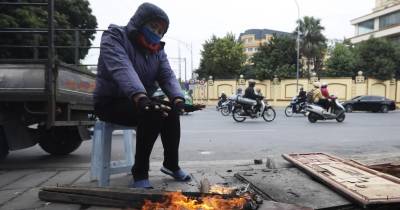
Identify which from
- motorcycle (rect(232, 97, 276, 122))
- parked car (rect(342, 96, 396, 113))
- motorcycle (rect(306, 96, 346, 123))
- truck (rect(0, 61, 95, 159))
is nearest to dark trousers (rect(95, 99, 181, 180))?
truck (rect(0, 61, 95, 159))

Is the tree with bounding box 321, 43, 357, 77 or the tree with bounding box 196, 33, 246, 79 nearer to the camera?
the tree with bounding box 321, 43, 357, 77

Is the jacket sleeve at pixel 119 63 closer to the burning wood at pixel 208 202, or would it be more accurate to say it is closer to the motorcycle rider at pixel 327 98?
the burning wood at pixel 208 202

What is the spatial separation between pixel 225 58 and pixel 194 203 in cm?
5381

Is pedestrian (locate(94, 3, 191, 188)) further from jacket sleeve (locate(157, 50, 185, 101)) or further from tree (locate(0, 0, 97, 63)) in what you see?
tree (locate(0, 0, 97, 63))

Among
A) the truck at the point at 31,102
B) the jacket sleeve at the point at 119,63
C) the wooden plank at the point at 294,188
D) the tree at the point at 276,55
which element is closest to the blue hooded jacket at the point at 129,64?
the jacket sleeve at the point at 119,63

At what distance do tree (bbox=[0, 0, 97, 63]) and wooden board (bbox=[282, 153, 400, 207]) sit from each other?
363 cm

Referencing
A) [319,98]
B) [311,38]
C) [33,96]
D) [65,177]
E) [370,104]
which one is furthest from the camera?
[311,38]

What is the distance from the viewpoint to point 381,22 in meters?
65.2

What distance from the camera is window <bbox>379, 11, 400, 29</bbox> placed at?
201 ft

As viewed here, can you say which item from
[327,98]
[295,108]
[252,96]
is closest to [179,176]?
[252,96]

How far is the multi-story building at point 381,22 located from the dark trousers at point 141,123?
59091 millimetres

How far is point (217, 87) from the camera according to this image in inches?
1932

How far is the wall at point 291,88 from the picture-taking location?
40156mm

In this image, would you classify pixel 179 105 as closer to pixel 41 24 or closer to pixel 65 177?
pixel 65 177
